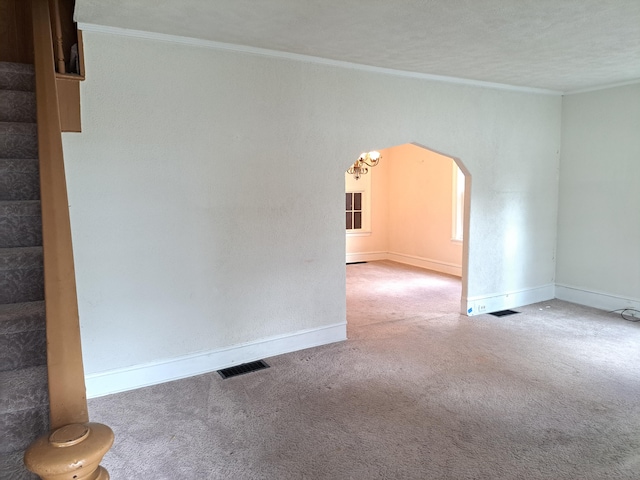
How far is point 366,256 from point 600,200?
474 centimetres

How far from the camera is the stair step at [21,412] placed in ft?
5.39

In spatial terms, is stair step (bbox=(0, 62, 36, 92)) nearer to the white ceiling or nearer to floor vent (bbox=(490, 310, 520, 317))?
the white ceiling

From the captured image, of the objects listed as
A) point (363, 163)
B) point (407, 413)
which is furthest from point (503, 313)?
point (363, 163)

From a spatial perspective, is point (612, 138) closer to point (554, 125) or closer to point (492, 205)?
point (554, 125)

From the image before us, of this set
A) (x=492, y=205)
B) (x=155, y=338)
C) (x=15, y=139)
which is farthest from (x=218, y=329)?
(x=492, y=205)

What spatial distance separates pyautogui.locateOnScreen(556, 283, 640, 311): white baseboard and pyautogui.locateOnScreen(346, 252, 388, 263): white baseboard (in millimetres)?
4079

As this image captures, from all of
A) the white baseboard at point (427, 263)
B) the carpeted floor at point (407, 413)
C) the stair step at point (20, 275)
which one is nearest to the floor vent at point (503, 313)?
the carpeted floor at point (407, 413)

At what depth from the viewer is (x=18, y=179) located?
2.41m

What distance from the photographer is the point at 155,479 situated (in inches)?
88.9

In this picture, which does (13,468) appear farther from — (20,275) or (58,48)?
(58,48)

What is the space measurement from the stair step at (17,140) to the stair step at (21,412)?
144 cm

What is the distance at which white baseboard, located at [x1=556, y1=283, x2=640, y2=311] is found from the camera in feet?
16.3

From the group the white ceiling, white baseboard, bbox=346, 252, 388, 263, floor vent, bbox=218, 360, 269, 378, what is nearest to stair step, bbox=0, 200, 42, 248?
the white ceiling

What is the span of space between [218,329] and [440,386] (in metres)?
1.79
